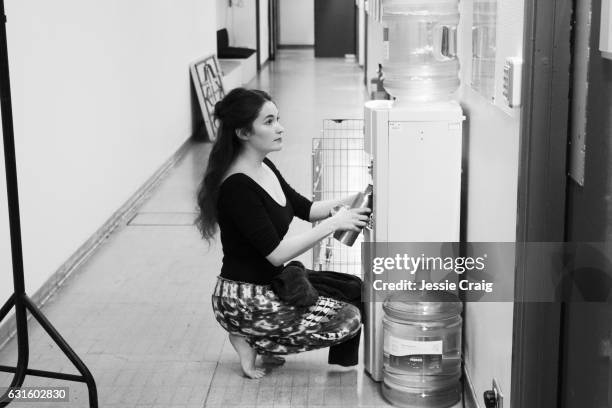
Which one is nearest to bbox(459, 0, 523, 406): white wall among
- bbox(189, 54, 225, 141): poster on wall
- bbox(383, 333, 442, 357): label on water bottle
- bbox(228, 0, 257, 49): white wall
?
bbox(383, 333, 442, 357): label on water bottle

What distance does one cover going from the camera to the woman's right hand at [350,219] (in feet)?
10.9

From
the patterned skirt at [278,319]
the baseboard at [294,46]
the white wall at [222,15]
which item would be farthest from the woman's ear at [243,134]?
the baseboard at [294,46]

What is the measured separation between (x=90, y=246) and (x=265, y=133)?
2348 millimetres

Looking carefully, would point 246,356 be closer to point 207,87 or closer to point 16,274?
point 16,274

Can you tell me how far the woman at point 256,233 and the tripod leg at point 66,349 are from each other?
564 millimetres

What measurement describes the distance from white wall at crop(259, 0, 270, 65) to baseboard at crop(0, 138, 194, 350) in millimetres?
10360

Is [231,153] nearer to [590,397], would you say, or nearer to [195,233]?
[590,397]

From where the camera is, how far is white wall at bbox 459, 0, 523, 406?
251cm

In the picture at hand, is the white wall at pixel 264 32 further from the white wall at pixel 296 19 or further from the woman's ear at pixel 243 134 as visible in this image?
the woman's ear at pixel 243 134

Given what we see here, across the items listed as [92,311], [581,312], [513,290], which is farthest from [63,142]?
[581,312]

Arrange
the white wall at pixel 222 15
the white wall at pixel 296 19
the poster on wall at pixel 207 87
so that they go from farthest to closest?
the white wall at pixel 296 19, the white wall at pixel 222 15, the poster on wall at pixel 207 87

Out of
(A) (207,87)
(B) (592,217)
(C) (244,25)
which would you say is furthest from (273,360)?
(C) (244,25)

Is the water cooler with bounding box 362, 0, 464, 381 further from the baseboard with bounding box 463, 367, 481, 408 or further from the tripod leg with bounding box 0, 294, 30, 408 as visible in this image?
the tripod leg with bounding box 0, 294, 30, 408

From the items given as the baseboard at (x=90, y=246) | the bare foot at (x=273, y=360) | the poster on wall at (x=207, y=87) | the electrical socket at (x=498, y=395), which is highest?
the poster on wall at (x=207, y=87)
